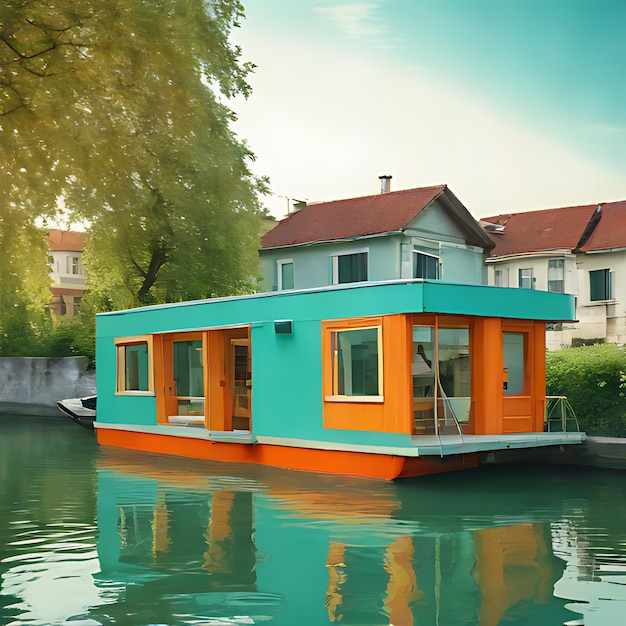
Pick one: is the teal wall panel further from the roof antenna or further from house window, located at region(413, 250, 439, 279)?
the roof antenna

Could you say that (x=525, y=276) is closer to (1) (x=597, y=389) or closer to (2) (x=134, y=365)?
(1) (x=597, y=389)

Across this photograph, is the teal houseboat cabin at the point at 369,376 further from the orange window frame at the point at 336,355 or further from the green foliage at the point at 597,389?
the green foliage at the point at 597,389

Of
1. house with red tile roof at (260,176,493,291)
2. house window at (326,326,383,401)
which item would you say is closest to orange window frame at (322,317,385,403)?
house window at (326,326,383,401)

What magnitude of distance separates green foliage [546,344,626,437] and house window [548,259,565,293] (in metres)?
15.1

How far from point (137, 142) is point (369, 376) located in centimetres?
1521

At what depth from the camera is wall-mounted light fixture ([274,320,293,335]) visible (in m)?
14.5

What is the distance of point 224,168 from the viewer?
27.9 meters

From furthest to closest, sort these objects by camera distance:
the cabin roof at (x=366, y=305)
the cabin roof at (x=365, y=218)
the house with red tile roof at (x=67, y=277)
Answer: the house with red tile roof at (x=67, y=277) < the cabin roof at (x=365, y=218) < the cabin roof at (x=366, y=305)

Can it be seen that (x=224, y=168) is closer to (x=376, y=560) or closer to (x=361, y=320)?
(x=361, y=320)

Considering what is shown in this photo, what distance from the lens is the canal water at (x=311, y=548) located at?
22.9ft

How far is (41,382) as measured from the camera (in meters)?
Result: 29.8

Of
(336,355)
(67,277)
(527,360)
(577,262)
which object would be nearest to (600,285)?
(577,262)

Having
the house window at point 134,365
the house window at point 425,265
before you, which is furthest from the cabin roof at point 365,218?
the house window at point 134,365

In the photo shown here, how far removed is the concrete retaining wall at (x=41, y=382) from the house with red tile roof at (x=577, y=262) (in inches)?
574
